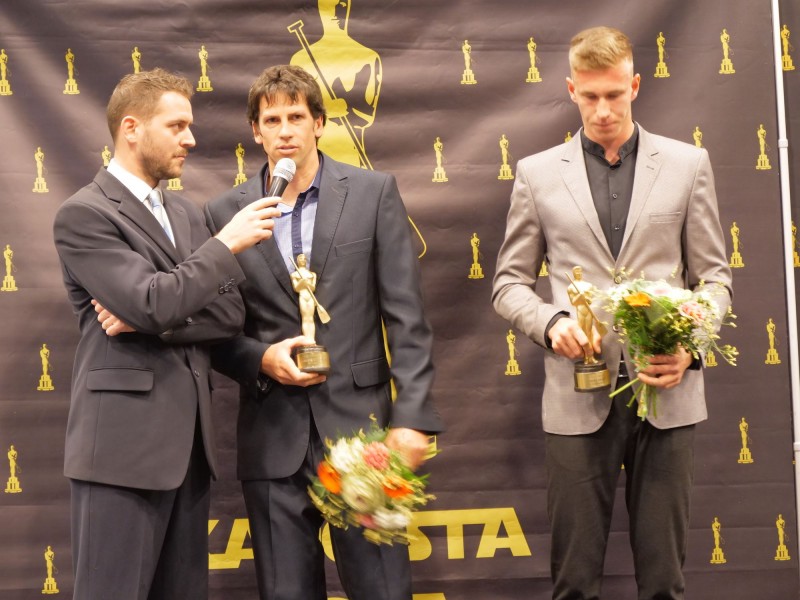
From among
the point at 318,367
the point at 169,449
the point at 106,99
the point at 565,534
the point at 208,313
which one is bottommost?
the point at 565,534

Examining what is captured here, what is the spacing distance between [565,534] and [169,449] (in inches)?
54.3

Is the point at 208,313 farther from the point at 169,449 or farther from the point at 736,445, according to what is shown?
the point at 736,445

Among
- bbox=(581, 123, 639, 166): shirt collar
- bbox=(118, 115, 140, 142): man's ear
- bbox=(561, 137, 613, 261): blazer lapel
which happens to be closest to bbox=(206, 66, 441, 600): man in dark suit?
bbox=(118, 115, 140, 142): man's ear

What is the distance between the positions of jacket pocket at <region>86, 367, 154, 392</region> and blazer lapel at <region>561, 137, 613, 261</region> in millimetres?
1568

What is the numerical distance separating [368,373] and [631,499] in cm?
103

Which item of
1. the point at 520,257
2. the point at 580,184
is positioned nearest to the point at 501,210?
the point at 520,257

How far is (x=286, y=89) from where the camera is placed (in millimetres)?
3281

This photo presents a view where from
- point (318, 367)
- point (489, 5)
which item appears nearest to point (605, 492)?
point (318, 367)

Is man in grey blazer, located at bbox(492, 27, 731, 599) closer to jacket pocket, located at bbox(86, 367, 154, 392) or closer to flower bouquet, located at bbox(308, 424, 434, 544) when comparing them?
flower bouquet, located at bbox(308, 424, 434, 544)

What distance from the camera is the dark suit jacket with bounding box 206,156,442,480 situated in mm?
3146

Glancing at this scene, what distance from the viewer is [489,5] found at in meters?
4.23

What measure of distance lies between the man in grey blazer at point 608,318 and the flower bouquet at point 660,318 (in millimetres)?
173

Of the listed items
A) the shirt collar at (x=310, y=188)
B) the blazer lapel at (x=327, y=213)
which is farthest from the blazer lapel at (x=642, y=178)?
the shirt collar at (x=310, y=188)

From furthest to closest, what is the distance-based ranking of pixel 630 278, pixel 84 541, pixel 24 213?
pixel 24 213 → pixel 630 278 → pixel 84 541
